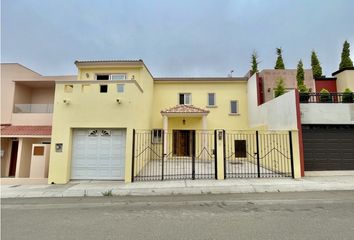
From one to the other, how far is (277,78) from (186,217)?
15332 millimetres

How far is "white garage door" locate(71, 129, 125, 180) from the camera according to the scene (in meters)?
10.3

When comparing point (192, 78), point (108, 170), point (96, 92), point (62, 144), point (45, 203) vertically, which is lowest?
point (45, 203)

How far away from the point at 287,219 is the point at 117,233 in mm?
4345

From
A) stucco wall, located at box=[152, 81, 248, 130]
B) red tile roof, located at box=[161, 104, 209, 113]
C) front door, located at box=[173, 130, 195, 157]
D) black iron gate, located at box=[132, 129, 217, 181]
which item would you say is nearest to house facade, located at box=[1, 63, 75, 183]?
black iron gate, located at box=[132, 129, 217, 181]

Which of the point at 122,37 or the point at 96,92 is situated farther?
the point at 122,37

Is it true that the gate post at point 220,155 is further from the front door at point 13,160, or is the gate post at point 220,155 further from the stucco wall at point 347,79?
the front door at point 13,160

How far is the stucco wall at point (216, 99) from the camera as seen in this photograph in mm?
17562

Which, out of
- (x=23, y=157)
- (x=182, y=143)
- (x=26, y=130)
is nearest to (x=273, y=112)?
(x=182, y=143)

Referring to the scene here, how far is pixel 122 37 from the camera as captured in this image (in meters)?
17.2

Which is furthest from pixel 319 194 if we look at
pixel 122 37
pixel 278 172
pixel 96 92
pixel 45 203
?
pixel 122 37

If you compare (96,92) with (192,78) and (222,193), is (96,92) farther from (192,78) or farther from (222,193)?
(192,78)

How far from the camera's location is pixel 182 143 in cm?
1711

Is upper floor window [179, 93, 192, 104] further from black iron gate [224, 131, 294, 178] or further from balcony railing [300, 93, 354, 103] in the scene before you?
balcony railing [300, 93, 354, 103]

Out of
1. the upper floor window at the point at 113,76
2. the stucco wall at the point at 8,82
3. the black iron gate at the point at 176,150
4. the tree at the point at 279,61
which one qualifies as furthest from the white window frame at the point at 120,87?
the tree at the point at 279,61
